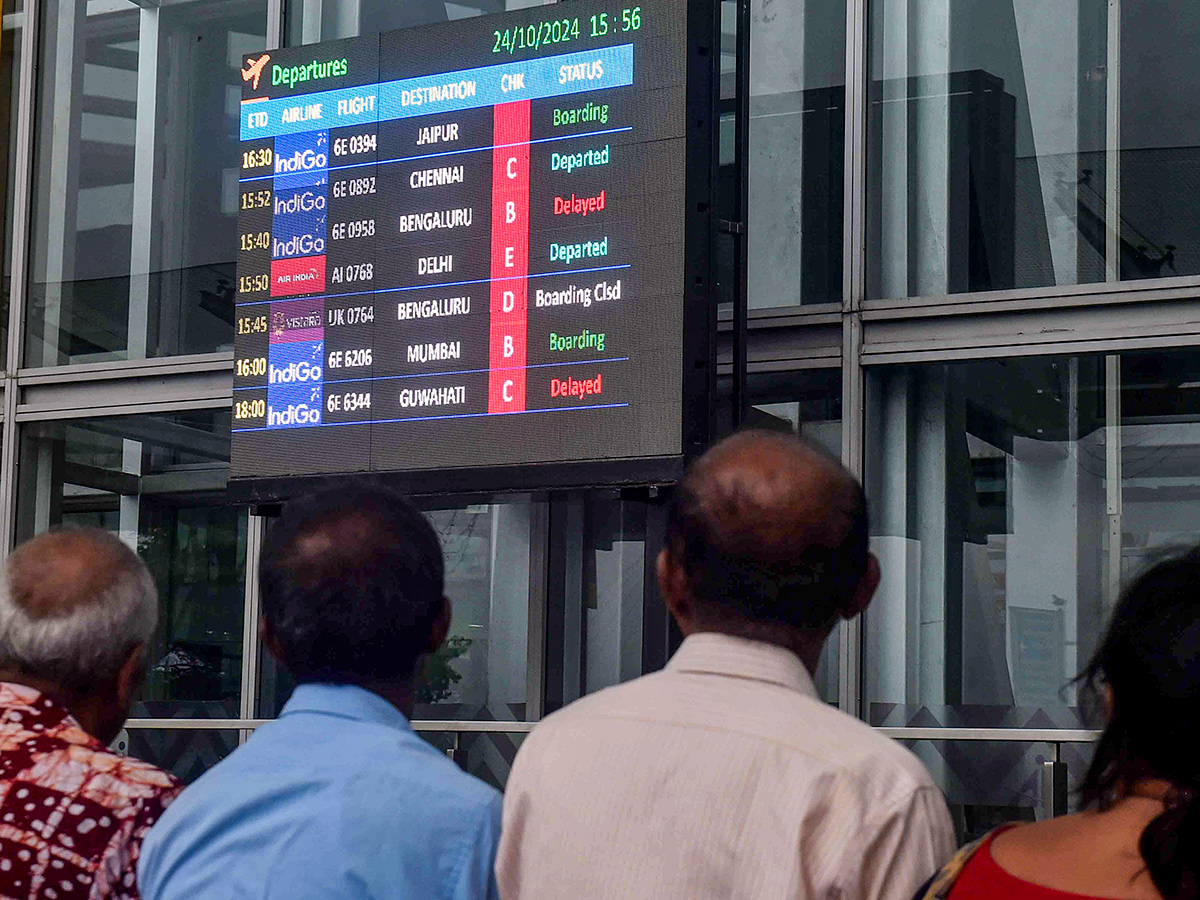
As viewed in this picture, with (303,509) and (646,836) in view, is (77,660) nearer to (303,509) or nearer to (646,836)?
(303,509)

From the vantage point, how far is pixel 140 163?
6.77 m

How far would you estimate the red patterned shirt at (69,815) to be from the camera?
2.11m

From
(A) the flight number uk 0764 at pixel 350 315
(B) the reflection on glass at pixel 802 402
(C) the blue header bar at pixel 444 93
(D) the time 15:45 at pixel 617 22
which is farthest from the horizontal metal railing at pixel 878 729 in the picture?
(D) the time 15:45 at pixel 617 22

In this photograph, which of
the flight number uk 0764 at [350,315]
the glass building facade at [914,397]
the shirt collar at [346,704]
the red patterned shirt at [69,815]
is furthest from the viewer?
the flight number uk 0764 at [350,315]

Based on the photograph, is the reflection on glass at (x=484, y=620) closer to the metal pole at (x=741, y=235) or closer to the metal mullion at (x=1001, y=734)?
the metal pole at (x=741, y=235)

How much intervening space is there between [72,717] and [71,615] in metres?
0.14

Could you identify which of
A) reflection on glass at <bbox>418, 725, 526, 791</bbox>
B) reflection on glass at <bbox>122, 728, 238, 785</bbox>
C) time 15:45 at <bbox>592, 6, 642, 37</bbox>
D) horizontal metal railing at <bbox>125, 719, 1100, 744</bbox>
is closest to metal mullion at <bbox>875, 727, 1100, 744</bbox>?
horizontal metal railing at <bbox>125, 719, 1100, 744</bbox>

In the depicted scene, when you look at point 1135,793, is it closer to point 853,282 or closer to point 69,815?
point 69,815

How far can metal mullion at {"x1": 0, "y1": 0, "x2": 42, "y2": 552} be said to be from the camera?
22.2ft

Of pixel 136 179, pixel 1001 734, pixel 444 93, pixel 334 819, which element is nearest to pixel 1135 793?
pixel 334 819

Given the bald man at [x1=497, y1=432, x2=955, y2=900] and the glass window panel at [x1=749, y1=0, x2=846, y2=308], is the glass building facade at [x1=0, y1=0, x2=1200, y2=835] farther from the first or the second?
the bald man at [x1=497, y1=432, x2=955, y2=900]

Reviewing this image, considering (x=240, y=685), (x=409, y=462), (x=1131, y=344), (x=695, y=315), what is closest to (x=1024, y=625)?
(x=1131, y=344)

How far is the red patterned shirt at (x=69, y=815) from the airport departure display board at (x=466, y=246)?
8.28 feet

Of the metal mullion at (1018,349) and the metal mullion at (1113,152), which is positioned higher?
the metal mullion at (1113,152)
